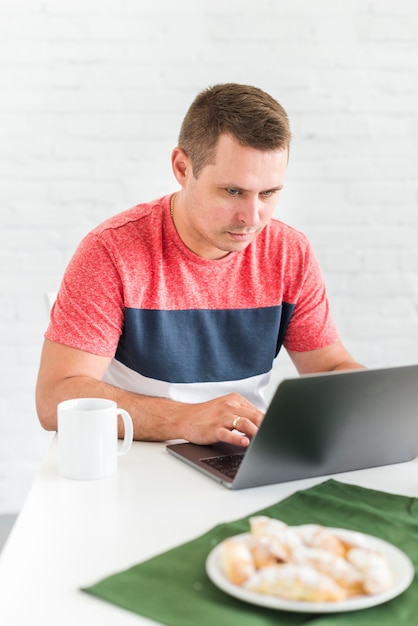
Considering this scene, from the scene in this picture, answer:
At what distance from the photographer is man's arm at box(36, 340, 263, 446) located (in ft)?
4.21

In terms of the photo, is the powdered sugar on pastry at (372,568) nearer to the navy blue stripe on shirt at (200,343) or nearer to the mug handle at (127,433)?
the mug handle at (127,433)

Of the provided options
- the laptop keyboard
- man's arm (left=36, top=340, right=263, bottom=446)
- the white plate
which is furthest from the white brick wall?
the white plate

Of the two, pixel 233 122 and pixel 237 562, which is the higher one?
pixel 233 122

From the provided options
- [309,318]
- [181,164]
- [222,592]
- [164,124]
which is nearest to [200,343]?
[309,318]

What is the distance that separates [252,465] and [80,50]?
6.11 ft

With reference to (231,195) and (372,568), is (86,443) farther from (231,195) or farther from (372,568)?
(231,195)

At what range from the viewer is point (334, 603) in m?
0.71

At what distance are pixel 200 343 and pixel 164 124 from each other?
1123 millimetres

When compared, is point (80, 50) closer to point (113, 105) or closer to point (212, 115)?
point (113, 105)

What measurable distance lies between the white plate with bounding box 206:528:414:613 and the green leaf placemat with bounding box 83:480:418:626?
0.04 feet

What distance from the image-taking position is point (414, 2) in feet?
8.55

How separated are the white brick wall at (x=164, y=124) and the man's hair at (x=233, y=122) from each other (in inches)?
37.9

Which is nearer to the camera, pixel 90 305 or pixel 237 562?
pixel 237 562

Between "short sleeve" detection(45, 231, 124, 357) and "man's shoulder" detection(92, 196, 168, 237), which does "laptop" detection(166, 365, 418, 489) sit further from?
"man's shoulder" detection(92, 196, 168, 237)
